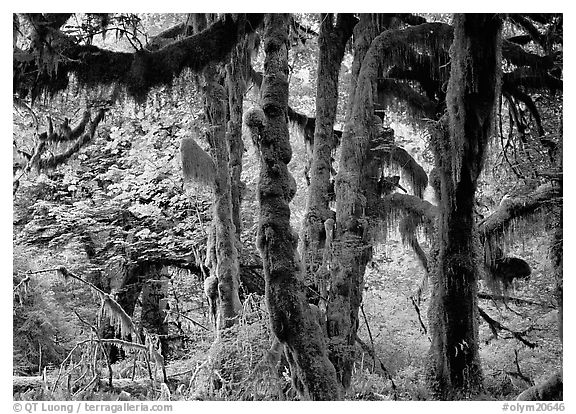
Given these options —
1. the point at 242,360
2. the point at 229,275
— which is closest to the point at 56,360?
the point at 229,275

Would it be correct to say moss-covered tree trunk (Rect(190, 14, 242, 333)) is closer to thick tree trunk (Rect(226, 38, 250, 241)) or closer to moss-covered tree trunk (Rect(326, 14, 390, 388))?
thick tree trunk (Rect(226, 38, 250, 241))

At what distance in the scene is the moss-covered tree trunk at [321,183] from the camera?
20.5 feet

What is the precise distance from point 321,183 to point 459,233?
1.77 m

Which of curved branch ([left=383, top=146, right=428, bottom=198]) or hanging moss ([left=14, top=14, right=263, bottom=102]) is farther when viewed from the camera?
curved branch ([left=383, top=146, right=428, bottom=198])

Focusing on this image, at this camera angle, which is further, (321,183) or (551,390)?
(321,183)

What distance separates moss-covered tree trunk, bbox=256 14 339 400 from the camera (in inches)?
182

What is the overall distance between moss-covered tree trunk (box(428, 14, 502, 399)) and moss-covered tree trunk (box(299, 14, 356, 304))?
1317 millimetres

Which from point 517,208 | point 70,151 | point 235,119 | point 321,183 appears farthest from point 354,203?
point 70,151

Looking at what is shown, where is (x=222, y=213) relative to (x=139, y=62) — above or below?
below

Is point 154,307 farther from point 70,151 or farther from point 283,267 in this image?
point 283,267

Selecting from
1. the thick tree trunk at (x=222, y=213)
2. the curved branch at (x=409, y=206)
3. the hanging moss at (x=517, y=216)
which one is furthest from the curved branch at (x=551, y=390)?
the thick tree trunk at (x=222, y=213)

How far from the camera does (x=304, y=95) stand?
9992 millimetres

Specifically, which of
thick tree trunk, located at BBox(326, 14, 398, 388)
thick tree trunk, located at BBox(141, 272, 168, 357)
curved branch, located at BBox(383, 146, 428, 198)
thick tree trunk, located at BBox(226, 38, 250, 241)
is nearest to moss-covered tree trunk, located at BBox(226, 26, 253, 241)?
thick tree trunk, located at BBox(226, 38, 250, 241)

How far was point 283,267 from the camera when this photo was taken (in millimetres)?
4629
